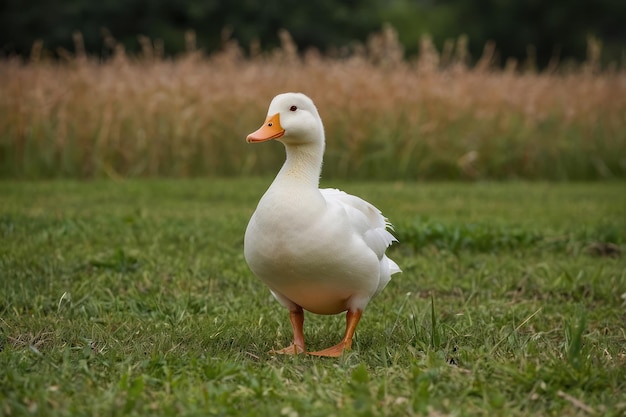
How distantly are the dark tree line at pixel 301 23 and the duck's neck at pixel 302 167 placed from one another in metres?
18.9

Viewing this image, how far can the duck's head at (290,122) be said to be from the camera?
146 inches

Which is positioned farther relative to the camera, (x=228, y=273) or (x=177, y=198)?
(x=177, y=198)

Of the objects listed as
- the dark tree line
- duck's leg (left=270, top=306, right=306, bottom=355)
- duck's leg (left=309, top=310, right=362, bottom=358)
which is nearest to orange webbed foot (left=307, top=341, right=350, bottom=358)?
duck's leg (left=309, top=310, right=362, bottom=358)

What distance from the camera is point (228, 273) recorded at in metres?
5.31

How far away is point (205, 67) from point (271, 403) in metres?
9.91

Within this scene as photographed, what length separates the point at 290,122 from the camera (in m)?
3.72

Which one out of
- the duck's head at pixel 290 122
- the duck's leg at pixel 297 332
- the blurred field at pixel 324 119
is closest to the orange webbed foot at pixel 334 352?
the duck's leg at pixel 297 332

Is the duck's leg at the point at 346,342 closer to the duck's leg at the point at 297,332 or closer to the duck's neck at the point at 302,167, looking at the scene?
the duck's leg at the point at 297,332

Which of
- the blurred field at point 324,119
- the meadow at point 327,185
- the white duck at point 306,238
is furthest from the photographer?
the blurred field at point 324,119

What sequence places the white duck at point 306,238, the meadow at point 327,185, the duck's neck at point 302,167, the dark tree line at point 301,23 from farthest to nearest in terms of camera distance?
the dark tree line at point 301,23, the duck's neck at point 302,167, the white duck at point 306,238, the meadow at point 327,185

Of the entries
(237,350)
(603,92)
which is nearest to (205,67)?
(603,92)

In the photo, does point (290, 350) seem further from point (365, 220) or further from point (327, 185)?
point (327, 185)

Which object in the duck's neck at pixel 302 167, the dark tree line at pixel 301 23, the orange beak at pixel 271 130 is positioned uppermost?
the dark tree line at pixel 301 23

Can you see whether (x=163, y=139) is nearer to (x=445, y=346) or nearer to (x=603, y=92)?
(x=603, y=92)
